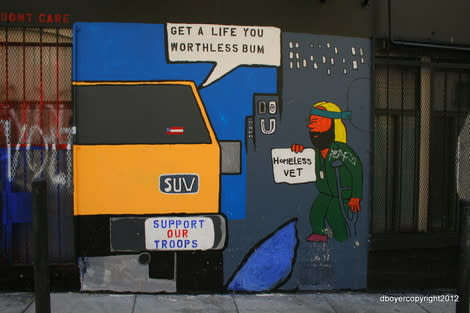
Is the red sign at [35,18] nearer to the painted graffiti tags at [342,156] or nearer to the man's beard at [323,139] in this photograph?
the man's beard at [323,139]

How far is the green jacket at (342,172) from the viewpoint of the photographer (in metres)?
4.98

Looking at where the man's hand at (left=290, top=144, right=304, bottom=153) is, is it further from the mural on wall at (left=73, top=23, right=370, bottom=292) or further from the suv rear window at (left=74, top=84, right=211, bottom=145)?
the suv rear window at (left=74, top=84, right=211, bottom=145)

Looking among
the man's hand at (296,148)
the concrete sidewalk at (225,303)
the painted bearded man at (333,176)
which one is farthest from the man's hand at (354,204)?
the concrete sidewalk at (225,303)

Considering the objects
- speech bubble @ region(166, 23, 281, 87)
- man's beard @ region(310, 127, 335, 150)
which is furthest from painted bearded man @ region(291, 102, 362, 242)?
speech bubble @ region(166, 23, 281, 87)

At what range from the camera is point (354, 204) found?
16.5ft

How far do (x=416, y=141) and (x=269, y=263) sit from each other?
229 cm

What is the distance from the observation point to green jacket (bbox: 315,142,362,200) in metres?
4.98

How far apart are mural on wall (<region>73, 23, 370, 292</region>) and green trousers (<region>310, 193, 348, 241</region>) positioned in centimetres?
1

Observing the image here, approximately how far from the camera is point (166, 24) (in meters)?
4.73

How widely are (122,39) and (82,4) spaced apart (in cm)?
56

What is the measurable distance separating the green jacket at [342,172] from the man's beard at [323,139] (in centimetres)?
6

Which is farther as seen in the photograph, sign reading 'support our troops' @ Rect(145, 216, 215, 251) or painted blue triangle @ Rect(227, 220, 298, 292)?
painted blue triangle @ Rect(227, 220, 298, 292)

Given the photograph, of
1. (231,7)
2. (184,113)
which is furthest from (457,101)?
(184,113)

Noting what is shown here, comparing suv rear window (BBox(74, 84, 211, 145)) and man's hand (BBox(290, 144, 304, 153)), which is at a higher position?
suv rear window (BBox(74, 84, 211, 145))
